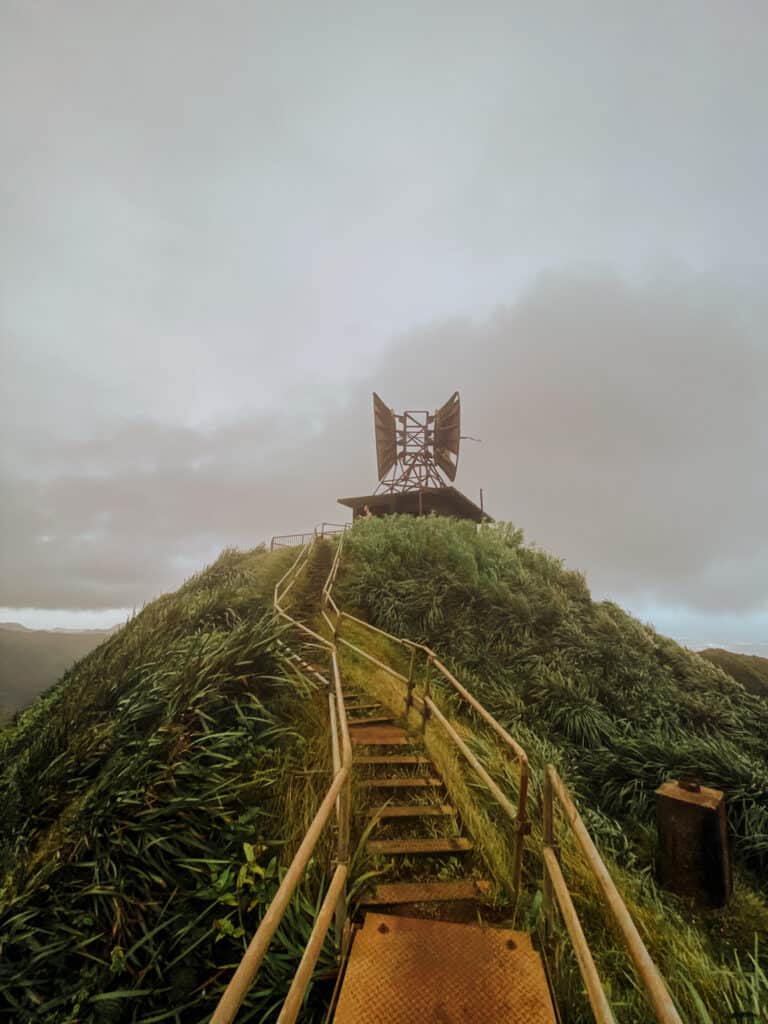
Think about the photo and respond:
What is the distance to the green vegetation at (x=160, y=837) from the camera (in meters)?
3.16

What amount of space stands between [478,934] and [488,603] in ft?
28.6

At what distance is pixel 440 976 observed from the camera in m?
2.62

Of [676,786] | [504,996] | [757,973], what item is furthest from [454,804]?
[676,786]

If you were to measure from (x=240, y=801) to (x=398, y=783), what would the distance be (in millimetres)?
1635

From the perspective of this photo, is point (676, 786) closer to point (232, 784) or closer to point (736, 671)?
point (232, 784)

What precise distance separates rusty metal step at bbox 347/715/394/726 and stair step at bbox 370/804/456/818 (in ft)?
5.93

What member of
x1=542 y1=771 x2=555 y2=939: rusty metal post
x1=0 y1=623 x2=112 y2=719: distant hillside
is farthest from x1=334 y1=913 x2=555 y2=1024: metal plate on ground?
x1=0 y1=623 x2=112 y2=719: distant hillside

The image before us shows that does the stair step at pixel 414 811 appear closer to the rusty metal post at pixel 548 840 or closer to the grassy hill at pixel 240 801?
the grassy hill at pixel 240 801

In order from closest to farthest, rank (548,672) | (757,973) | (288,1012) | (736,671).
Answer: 1. (288,1012)
2. (757,973)
3. (548,672)
4. (736,671)

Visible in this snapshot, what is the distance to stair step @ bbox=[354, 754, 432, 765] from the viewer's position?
5.15 metres

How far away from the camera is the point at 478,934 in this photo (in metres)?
2.90

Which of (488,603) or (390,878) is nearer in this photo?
(390,878)

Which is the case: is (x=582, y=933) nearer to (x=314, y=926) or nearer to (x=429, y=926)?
(x=429, y=926)

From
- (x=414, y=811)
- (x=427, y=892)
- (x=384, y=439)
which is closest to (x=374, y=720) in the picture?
(x=414, y=811)
